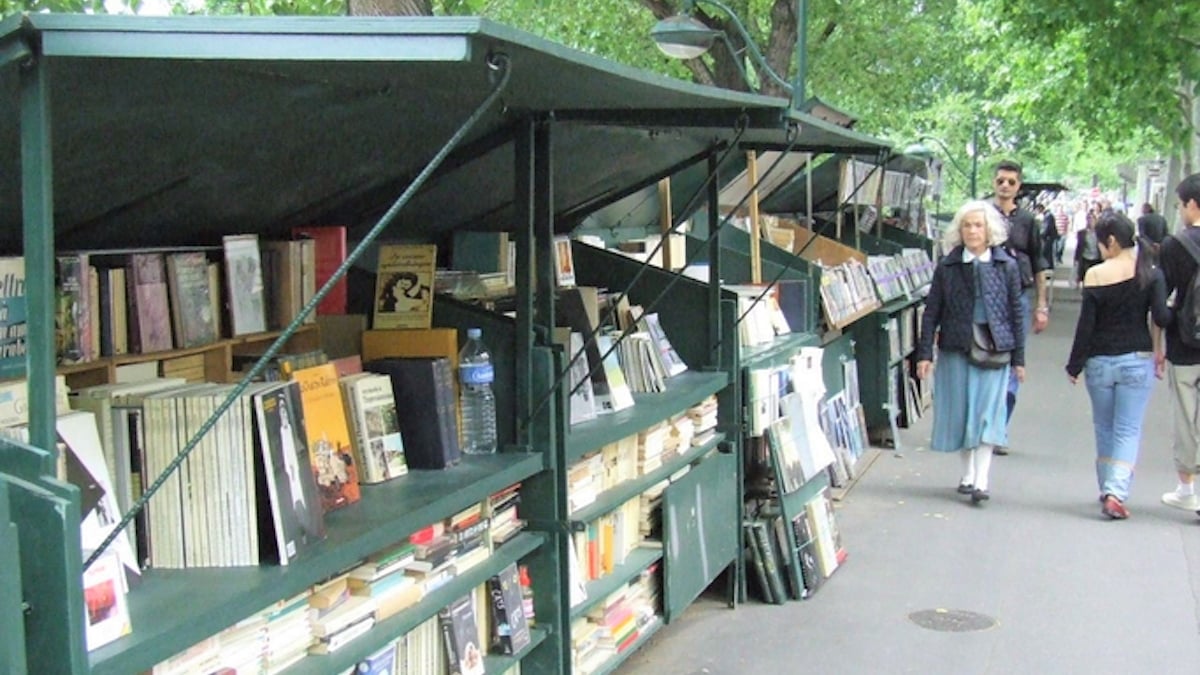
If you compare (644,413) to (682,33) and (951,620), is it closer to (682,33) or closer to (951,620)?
(951,620)

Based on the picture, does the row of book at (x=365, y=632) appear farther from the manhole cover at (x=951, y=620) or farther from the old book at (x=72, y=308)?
the manhole cover at (x=951, y=620)

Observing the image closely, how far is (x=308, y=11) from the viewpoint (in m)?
10.8

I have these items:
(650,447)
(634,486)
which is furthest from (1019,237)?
(634,486)

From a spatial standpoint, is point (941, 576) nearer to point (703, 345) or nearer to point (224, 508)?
point (703, 345)

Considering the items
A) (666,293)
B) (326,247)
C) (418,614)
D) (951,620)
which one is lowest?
(951,620)

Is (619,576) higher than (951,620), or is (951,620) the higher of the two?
(619,576)

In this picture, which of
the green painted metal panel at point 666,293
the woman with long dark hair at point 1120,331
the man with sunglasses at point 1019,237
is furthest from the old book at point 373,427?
the man with sunglasses at point 1019,237

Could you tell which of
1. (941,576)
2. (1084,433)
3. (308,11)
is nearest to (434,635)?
(941,576)

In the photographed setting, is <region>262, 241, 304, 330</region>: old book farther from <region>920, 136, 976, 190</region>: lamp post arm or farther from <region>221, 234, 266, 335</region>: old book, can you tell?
<region>920, 136, 976, 190</region>: lamp post arm

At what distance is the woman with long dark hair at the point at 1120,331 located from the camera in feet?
25.3

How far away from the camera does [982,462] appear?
8.40 m

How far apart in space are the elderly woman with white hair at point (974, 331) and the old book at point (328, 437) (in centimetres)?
533

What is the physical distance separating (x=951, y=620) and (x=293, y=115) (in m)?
4.21

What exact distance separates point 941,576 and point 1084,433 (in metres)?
5.10
